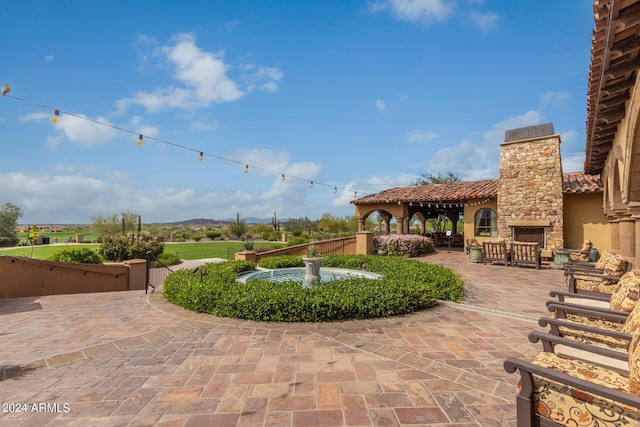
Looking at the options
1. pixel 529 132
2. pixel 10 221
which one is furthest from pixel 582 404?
pixel 10 221

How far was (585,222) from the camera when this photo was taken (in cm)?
1157

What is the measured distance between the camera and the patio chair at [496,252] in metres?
10.5

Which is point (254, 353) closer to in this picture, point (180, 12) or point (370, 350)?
point (370, 350)

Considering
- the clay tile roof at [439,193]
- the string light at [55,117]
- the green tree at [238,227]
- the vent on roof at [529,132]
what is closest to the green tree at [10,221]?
the green tree at [238,227]

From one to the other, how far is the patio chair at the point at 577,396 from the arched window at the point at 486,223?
13.1 meters

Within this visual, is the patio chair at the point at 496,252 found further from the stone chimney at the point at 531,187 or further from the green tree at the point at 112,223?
the green tree at the point at 112,223

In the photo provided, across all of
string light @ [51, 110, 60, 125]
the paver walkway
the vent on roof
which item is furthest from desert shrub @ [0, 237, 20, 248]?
the vent on roof

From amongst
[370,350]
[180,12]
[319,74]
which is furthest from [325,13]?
[370,350]

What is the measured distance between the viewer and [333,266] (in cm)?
952

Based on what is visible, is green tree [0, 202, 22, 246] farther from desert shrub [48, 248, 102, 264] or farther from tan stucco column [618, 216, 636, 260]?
tan stucco column [618, 216, 636, 260]

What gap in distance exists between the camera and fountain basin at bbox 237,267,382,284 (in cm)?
804

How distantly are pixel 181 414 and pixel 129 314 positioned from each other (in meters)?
3.88

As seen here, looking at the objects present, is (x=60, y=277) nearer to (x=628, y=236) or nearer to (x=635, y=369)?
(x=635, y=369)

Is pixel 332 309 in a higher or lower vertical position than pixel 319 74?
lower
